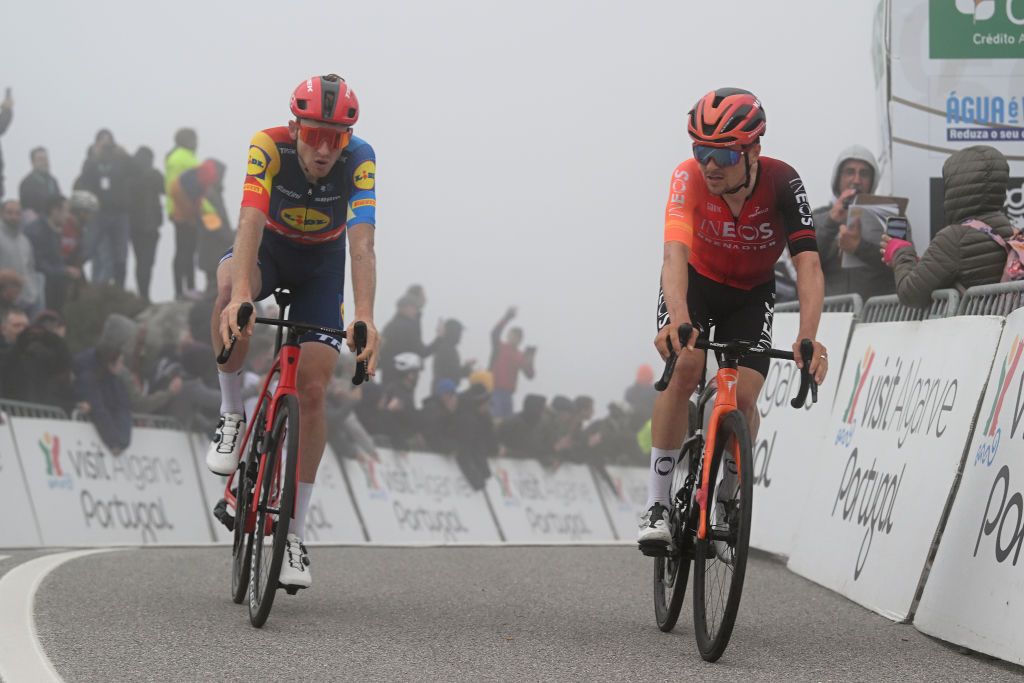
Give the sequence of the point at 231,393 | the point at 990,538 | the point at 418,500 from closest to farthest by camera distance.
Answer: the point at 990,538
the point at 231,393
the point at 418,500

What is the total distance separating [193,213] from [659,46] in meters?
7.37

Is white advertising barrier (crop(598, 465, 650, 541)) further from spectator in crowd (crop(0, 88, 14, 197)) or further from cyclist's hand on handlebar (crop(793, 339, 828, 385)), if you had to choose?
cyclist's hand on handlebar (crop(793, 339, 828, 385))

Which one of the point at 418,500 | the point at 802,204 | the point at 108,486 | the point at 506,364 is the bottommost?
the point at 418,500

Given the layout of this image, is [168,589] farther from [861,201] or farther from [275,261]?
[861,201]

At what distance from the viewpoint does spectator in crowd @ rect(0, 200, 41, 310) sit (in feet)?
39.5

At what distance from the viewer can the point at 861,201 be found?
8664 mm

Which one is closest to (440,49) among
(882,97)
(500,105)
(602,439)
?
(500,105)

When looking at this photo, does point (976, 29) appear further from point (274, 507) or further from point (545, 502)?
point (545, 502)

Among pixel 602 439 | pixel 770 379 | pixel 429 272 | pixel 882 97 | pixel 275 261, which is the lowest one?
pixel 602 439

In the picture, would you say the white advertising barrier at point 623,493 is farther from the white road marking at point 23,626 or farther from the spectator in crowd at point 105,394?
the white road marking at point 23,626

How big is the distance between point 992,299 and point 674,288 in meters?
1.96

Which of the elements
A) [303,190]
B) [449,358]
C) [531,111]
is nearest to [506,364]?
[449,358]

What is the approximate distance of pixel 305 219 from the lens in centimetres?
586

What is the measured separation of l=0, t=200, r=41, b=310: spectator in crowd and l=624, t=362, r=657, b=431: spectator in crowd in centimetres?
777
